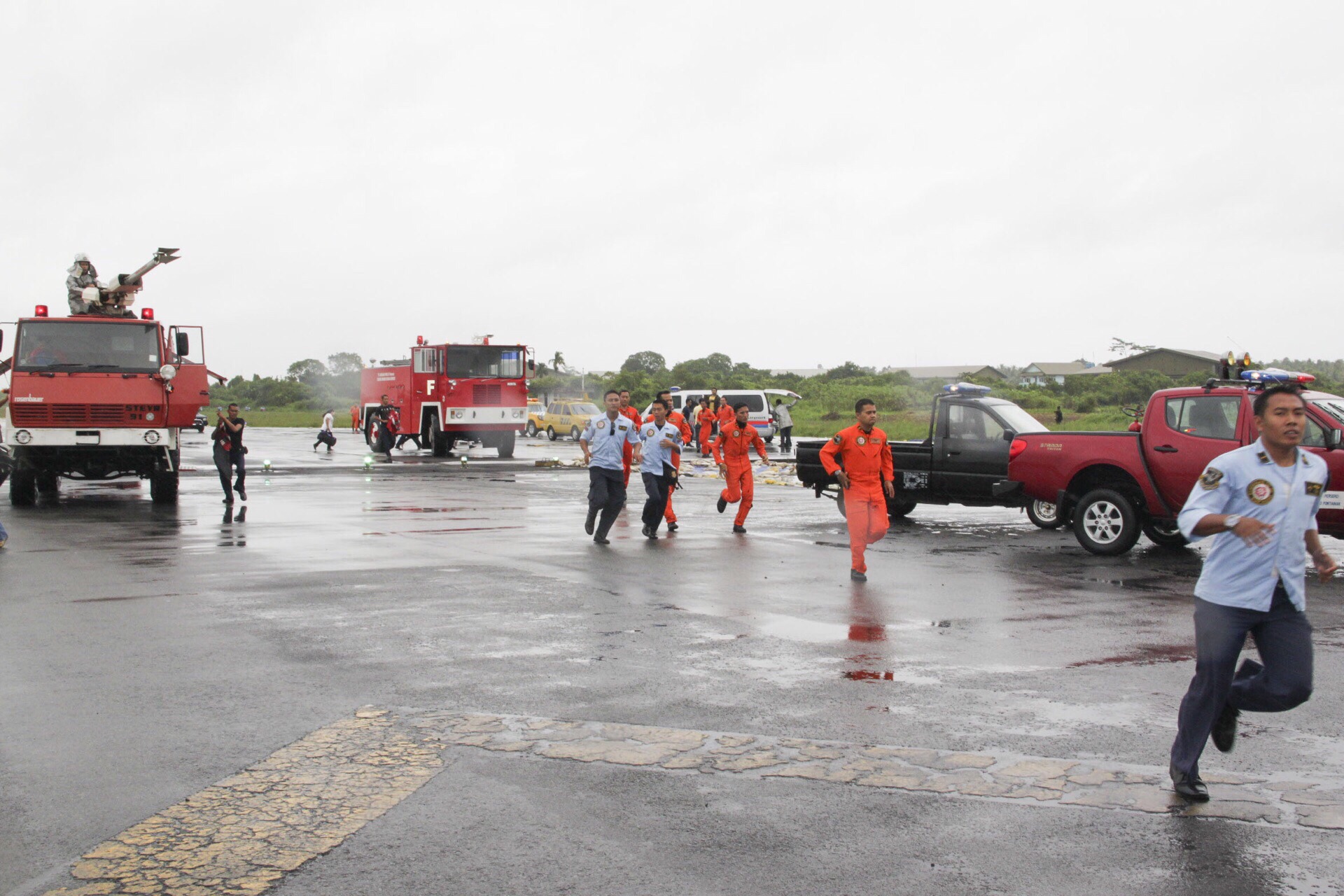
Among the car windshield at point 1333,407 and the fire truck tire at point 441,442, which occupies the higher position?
the car windshield at point 1333,407

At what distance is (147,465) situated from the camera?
62.8 ft

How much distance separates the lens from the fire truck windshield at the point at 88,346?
61.4ft

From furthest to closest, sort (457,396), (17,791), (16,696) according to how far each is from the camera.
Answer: (457,396) < (16,696) < (17,791)

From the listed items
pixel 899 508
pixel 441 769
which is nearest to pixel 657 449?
pixel 899 508

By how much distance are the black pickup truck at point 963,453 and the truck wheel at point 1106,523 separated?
2142 mm

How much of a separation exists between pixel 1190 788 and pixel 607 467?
958cm

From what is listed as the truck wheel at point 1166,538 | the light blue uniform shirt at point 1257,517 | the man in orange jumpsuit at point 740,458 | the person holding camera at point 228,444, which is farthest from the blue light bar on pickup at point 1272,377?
the person holding camera at point 228,444

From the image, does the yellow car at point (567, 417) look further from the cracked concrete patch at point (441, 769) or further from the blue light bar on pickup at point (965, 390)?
the cracked concrete patch at point (441, 769)

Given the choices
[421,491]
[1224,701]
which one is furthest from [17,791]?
[421,491]

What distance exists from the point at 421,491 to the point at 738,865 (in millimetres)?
18442

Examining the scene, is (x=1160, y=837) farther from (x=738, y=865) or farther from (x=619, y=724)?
(x=619, y=724)

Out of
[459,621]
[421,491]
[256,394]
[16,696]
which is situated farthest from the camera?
[256,394]

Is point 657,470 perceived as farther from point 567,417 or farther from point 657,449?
point 567,417

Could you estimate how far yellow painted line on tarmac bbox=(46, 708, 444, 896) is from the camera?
13.2ft
